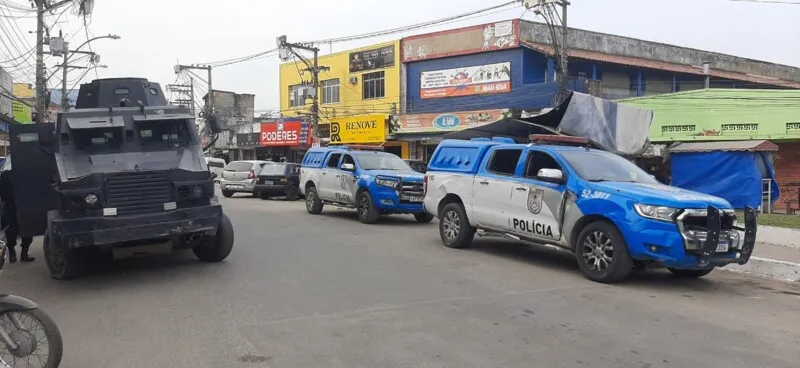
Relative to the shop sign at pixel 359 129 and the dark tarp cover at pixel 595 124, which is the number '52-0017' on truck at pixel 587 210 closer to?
the dark tarp cover at pixel 595 124

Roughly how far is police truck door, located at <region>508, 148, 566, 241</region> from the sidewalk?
319 cm

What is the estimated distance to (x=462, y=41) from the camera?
102 feet

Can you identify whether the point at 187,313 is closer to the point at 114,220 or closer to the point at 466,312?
the point at 114,220

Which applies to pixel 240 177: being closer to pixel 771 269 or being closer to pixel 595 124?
pixel 595 124

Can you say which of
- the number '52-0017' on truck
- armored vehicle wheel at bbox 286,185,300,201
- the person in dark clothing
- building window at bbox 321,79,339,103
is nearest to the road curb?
the number '52-0017' on truck

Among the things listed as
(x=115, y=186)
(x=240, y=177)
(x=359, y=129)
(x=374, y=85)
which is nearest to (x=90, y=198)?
(x=115, y=186)

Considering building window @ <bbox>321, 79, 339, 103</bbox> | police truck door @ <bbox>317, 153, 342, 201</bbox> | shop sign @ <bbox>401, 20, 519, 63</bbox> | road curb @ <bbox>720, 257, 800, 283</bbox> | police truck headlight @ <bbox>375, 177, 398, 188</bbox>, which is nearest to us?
road curb @ <bbox>720, 257, 800, 283</bbox>

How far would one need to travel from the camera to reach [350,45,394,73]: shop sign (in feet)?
114

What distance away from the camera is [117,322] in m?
5.93

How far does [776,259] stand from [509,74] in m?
20.6

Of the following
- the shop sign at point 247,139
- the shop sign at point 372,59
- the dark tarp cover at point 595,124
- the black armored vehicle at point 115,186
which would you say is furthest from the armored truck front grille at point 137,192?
the shop sign at point 247,139

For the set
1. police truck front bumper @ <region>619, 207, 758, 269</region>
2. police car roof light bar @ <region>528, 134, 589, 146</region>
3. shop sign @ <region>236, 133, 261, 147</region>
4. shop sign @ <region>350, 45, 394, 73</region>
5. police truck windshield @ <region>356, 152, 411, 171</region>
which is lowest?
police truck front bumper @ <region>619, 207, 758, 269</region>

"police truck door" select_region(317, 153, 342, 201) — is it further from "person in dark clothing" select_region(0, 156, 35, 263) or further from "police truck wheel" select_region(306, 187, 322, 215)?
"person in dark clothing" select_region(0, 156, 35, 263)

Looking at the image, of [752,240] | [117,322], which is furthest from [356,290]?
[752,240]
